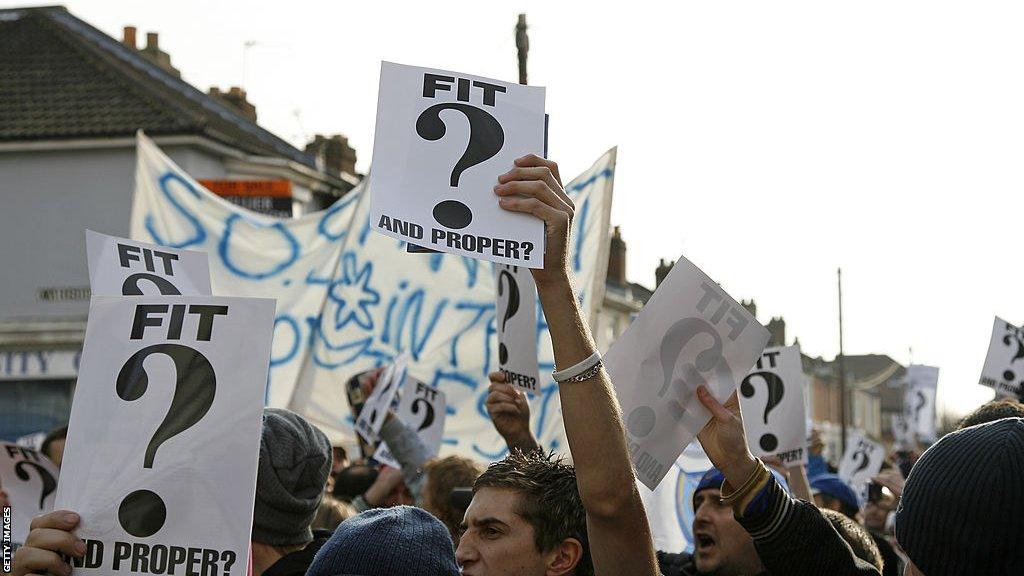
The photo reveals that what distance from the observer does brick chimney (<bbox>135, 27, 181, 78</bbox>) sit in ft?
117

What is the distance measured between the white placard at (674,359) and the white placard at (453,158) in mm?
672

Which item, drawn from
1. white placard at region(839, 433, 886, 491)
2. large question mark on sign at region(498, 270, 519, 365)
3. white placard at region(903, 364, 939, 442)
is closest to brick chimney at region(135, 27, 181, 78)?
white placard at region(903, 364, 939, 442)

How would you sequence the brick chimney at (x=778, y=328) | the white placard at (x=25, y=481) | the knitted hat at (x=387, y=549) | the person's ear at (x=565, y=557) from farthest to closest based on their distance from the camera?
the brick chimney at (x=778, y=328) < the white placard at (x=25, y=481) < the person's ear at (x=565, y=557) < the knitted hat at (x=387, y=549)

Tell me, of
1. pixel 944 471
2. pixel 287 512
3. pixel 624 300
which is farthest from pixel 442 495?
pixel 624 300

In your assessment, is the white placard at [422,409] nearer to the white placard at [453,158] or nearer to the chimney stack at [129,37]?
the white placard at [453,158]

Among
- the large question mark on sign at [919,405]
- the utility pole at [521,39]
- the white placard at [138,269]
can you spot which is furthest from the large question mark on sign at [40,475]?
the large question mark on sign at [919,405]

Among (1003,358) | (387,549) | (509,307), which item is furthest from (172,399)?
(1003,358)

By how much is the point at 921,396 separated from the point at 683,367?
54.7 feet

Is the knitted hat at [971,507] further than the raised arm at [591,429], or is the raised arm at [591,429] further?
the raised arm at [591,429]

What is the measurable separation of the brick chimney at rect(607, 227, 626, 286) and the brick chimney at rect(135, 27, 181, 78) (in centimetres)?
1389

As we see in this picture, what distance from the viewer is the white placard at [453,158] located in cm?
314

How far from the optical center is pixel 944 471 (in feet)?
7.09

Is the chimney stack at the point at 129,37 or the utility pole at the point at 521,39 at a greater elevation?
the chimney stack at the point at 129,37

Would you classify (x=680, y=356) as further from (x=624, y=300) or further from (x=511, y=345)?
(x=624, y=300)
